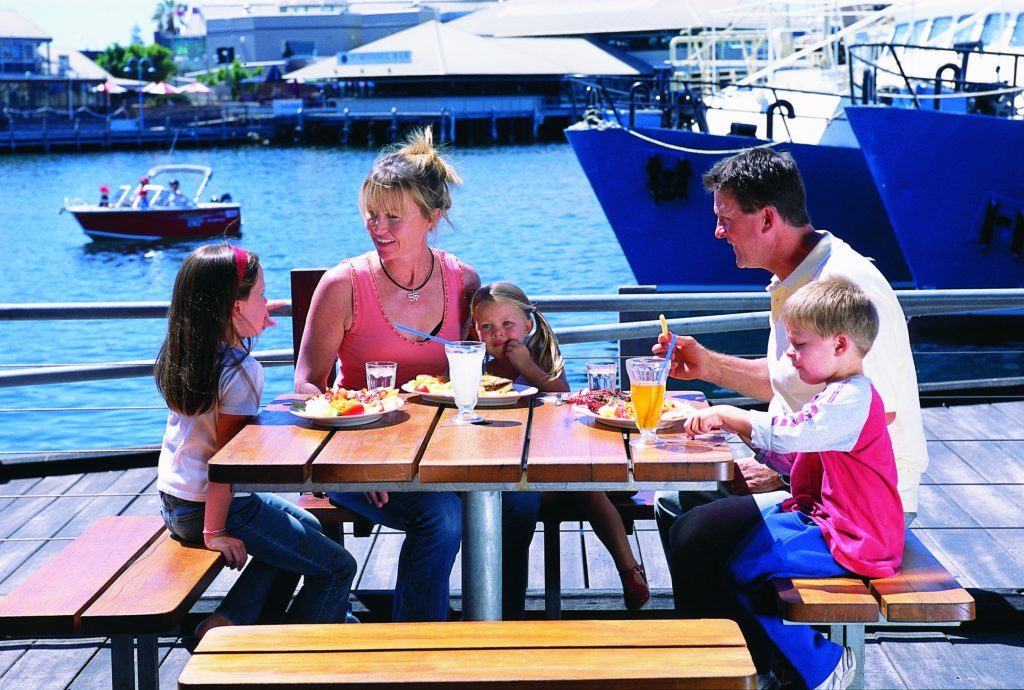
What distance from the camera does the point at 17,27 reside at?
81.2 m

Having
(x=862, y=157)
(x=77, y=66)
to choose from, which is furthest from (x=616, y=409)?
(x=77, y=66)

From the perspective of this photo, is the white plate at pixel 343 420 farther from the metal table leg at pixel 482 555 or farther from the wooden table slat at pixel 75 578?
the wooden table slat at pixel 75 578

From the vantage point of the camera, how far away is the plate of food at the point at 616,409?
283cm

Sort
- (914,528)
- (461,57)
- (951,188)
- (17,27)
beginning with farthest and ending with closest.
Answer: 1. (17,27)
2. (461,57)
3. (951,188)
4. (914,528)

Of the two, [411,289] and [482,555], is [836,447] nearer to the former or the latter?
[482,555]

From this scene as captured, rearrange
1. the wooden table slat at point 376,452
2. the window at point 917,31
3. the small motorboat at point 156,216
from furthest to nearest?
1. the small motorboat at point 156,216
2. the window at point 917,31
3. the wooden table slat at point 376,452

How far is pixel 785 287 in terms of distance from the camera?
10.1ft

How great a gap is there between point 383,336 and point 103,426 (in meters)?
12.7

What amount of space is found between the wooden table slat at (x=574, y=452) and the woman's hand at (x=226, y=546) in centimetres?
75

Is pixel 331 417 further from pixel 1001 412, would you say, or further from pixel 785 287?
pixel 1001 412

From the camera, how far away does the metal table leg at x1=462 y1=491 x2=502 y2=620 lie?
285cm

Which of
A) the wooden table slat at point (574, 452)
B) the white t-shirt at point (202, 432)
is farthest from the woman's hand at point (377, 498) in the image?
the wooden table slat at point (574, 452)

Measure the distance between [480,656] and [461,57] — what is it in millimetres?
71453

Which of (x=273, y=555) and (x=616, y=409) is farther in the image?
(x=273, y=555)
